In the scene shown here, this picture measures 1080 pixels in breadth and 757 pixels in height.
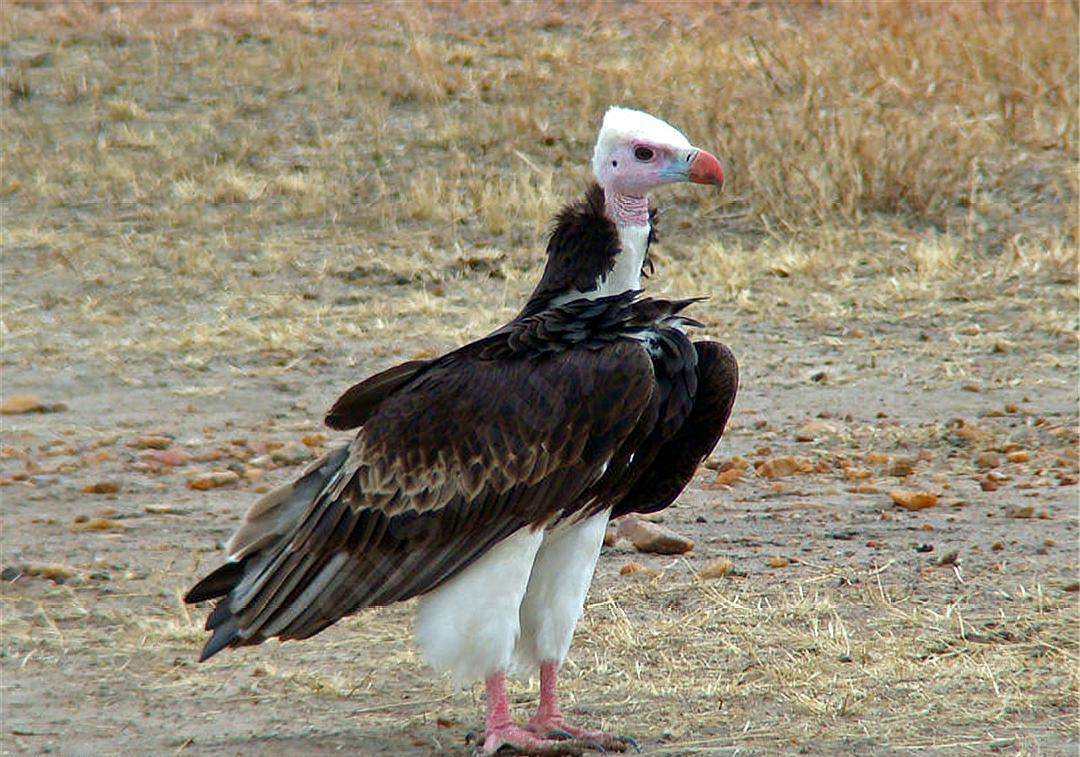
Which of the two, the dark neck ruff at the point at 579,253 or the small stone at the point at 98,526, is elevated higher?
the dark neck ruff at the point at 579,253

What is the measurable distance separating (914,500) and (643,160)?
7.11ft

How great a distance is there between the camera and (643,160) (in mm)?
4781

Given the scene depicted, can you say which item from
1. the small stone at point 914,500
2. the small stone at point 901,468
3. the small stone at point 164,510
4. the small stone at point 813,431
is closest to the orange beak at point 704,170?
the small stone at point 914,500

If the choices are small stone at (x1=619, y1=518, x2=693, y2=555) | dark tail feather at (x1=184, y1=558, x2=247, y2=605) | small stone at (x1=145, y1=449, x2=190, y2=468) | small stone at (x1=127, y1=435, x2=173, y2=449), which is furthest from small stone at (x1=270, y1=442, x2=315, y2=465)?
dark tail feather at (x1=184, y1=558, x2=247, y2=605)

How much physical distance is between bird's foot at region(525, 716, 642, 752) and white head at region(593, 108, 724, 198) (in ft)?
4.59

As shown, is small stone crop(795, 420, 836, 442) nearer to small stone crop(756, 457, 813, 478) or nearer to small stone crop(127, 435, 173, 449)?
small stone crop(756, 457, 813, 478)

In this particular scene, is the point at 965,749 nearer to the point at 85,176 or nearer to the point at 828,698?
the point at 828,698

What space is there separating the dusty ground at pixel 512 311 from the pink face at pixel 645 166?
1363 mm

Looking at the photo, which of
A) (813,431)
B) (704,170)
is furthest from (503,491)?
(813,431)

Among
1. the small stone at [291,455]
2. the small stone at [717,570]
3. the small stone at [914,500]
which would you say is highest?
the small stone at [717,570]

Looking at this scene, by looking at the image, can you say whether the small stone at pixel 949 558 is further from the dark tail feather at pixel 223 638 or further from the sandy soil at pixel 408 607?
the dark tail feather at pixel 223 638

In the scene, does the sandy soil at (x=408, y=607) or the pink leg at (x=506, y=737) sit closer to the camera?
the pink leg at (x=506, y=737)

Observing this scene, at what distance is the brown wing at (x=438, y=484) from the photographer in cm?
419

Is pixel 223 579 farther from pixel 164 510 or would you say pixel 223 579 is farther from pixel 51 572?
pixel 164 510
